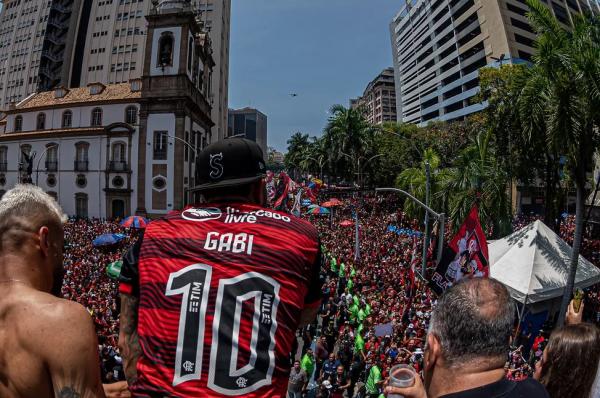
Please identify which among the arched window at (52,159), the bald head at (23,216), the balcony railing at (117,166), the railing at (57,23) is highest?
the railing at (57,23)

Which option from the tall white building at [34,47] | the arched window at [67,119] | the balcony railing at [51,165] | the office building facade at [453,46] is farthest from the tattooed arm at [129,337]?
the tall white building at [34,47]

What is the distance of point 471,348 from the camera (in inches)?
68.2

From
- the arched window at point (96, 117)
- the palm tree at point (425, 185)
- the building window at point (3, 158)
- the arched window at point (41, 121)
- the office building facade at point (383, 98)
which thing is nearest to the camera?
the palm tree at point (425, 185)

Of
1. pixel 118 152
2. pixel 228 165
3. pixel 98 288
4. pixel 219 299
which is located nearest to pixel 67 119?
pixel 118 152

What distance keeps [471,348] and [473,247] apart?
776 centimetres

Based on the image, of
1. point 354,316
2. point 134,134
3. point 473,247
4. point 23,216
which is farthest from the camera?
point 134,134

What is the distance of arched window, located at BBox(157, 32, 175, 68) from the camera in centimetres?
4066

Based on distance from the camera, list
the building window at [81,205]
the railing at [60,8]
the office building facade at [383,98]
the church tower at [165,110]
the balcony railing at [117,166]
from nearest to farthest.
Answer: the church tower at [165,110] < the balcony railing at [117,166] < the building window at [81,205] < the railing at [60,8] < the office building facade at [383,98]

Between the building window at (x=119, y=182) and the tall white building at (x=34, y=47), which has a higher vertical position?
the tall white building at (x=34, y=47)

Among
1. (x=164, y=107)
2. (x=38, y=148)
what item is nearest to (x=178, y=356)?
(x=164, y=107)

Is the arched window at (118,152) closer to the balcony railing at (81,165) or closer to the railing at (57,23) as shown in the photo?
the balcony railing at (81,165)

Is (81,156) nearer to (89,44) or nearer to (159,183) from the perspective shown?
(159,183)

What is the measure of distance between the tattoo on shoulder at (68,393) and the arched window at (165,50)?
43.0m

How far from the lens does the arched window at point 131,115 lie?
1645 inches
